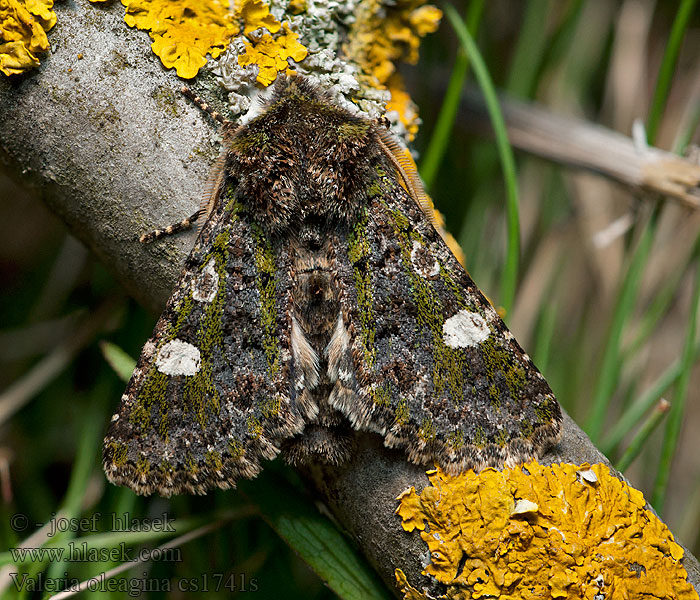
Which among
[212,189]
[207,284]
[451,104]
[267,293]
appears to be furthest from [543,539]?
[451,104]

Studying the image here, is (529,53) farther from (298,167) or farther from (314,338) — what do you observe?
(314,338)

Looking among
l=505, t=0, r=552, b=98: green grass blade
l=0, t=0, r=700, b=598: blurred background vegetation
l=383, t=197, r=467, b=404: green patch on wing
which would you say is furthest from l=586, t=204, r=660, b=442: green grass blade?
l=505, t=0, r=552, b=98: green grass blade

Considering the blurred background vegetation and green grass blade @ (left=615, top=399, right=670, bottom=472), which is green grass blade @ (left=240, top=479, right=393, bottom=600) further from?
green grass blade @ (left=615, top=399, right=670, bottom=472)

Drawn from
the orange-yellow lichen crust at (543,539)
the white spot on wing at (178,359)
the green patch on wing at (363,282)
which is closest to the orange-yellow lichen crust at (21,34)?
the white spot on wing at (178,359)

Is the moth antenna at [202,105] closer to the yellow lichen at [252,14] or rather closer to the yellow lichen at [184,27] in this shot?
the yellow lichen at [184,27]

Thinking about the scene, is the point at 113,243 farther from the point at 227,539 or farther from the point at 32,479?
the point at 32,479

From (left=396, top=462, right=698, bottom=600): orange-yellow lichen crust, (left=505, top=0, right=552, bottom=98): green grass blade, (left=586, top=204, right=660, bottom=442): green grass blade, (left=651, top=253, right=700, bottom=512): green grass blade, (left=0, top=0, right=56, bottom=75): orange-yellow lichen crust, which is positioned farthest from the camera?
(left=505, top=0, right=552, bottom=98): green grass blade
